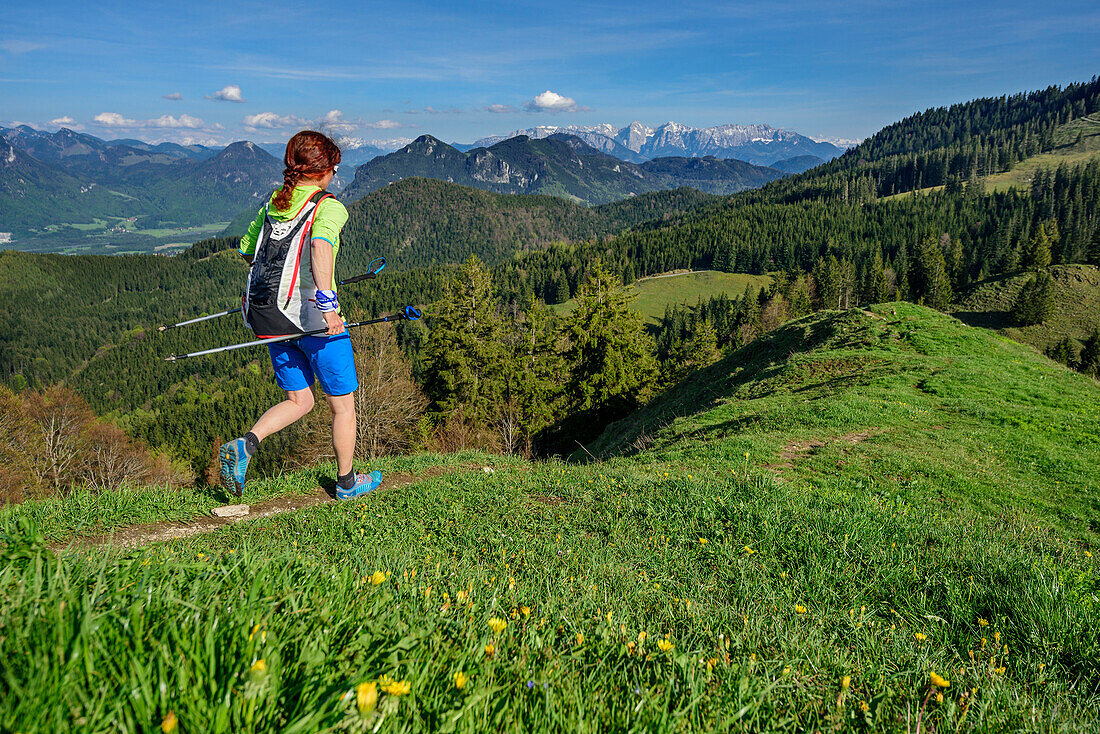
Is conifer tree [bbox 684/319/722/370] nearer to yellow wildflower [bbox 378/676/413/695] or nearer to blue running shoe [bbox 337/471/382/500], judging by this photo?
blue running shoe [bbox 337/471/382/500]

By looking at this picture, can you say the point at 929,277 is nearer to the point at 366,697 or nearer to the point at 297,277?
the point at 297,277

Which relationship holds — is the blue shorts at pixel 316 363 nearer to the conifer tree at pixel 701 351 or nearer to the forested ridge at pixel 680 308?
the forested ridge at pixel 680 308

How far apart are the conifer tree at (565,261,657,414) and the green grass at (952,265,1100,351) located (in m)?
49.0

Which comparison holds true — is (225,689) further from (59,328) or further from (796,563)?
(59,328)

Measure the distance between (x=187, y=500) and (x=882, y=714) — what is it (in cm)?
685

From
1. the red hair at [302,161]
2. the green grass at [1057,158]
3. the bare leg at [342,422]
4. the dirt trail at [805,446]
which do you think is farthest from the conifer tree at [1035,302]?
the green grass at [1057,158]

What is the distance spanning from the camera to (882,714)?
6.88ft

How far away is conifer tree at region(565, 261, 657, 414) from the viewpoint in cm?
3303

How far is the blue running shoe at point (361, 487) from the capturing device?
6316 mm

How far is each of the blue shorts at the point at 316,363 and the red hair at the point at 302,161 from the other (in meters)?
1.46

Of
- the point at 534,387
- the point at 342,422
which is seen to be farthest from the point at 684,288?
the point at 342,422

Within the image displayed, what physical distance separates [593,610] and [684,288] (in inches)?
5784

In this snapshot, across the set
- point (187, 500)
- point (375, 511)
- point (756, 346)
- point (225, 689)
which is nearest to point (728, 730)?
point (225, 689)

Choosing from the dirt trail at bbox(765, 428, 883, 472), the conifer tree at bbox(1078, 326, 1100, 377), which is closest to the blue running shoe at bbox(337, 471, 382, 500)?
the dirt trail at bbox(765, 428, 883, 472)
